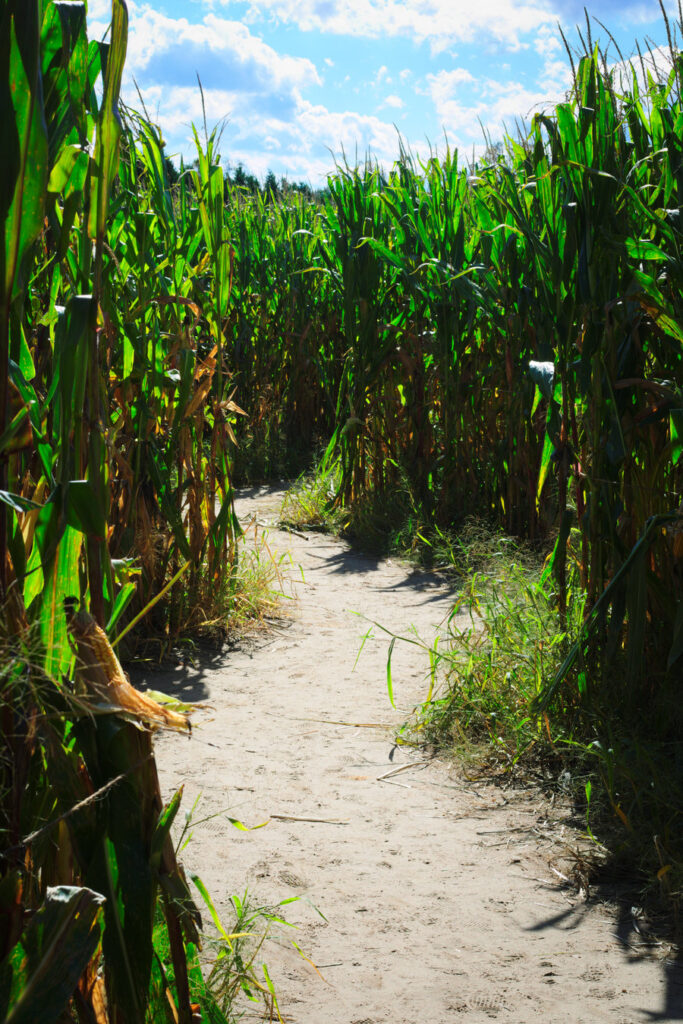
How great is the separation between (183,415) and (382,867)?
75.9 inches

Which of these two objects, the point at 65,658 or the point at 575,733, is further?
the point at 575,733

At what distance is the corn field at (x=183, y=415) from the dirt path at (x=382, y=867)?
418mm

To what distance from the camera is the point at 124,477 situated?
122 inches

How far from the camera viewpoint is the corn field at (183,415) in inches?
38.2

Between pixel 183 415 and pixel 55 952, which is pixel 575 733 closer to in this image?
pixel 183 415

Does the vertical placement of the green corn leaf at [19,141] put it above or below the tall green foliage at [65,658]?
above

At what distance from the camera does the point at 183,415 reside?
11.5 ft

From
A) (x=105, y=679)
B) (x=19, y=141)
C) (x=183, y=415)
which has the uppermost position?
(x=19, y=141)

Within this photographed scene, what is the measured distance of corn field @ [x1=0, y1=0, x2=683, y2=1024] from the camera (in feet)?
3.18

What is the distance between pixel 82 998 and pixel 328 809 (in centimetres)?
152

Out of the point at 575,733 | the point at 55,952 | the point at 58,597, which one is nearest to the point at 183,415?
the point at 575,733

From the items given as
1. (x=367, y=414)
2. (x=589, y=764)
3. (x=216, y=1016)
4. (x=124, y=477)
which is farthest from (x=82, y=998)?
(x=367, y=414)

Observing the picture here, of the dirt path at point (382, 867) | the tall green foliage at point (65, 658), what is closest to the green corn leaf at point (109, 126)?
the tall green foliage at point (65, 658)

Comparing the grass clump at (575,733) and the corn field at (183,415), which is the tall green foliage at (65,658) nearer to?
the corn field at (183,415)
